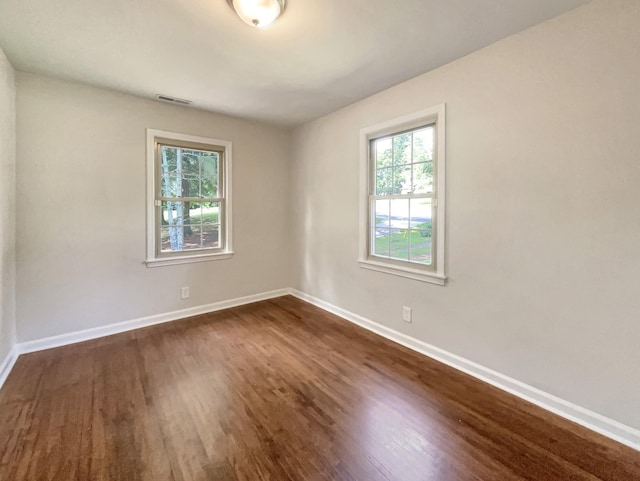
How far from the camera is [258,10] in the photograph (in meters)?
1.68

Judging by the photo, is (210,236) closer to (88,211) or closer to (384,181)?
(88,211)

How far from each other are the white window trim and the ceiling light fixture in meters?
1.45

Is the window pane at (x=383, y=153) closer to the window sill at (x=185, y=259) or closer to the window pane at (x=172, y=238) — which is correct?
the window sill at (x=185, y=259)

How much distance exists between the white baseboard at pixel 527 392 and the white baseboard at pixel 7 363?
311 cm

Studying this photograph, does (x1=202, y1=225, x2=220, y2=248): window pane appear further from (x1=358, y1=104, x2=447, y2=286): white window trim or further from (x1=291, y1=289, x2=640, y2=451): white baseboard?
(x1=291, y1=289, x2=640, y2=451): white baseboard

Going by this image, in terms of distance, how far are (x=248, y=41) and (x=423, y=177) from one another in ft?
5.92

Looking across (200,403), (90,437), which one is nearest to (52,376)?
(90,437)

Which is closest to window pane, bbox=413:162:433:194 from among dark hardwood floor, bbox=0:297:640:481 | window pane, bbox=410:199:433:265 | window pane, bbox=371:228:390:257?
window pane, bbox=410:199:433:265

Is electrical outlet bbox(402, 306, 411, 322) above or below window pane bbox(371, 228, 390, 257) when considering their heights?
below

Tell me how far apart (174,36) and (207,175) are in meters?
1.84

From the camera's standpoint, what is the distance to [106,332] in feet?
9.82

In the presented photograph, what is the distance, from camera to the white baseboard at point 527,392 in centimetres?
164

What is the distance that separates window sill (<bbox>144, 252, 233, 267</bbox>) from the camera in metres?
3.26

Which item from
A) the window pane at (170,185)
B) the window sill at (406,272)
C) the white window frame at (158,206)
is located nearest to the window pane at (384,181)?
the window sill at (406,272)
